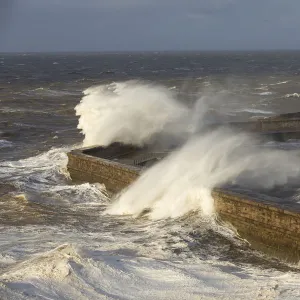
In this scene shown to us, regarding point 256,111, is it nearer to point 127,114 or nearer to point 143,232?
point 127,114

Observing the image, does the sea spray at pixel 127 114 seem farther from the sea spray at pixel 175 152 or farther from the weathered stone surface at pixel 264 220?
the weathered stone surface at pixel 264 220

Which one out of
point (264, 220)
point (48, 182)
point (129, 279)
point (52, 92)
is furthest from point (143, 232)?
point (52, 92)

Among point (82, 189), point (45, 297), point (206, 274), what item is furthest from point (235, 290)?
point (82, 189)

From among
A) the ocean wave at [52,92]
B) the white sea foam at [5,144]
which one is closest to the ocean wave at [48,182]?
the white sea foam at [5,144]

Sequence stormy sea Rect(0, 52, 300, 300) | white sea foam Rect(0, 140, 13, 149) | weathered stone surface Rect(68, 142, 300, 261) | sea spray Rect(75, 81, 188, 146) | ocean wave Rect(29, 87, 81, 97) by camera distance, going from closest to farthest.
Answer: stormy sea Rect(0, 52, 300, 300) → weathered stone surface Rect(68, 142, 300, 261) → sea spray Rect(75, 81, 188, 146) → white sea foam Rect(0, 140, 13, 149) → ocean wave Rect(29, 87, 81, 97)

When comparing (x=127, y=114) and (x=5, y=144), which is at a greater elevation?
(x=127, y=114)

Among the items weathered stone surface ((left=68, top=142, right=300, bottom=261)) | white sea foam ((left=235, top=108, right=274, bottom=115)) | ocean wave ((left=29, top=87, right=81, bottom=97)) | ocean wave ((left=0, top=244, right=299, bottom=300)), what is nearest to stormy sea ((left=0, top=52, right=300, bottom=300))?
ocean wave ((left=0, top=244, right=299, bottom=300))

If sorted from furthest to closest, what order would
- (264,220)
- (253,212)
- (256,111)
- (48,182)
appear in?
(256,111) → (48,182) → (253,212) → (264,220)

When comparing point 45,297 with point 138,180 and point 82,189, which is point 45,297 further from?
point 82,189

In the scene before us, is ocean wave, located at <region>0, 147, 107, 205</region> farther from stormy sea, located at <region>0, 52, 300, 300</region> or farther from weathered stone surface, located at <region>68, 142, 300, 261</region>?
weathered stone surface, located at <region>68, 142, 300, 261</region>
